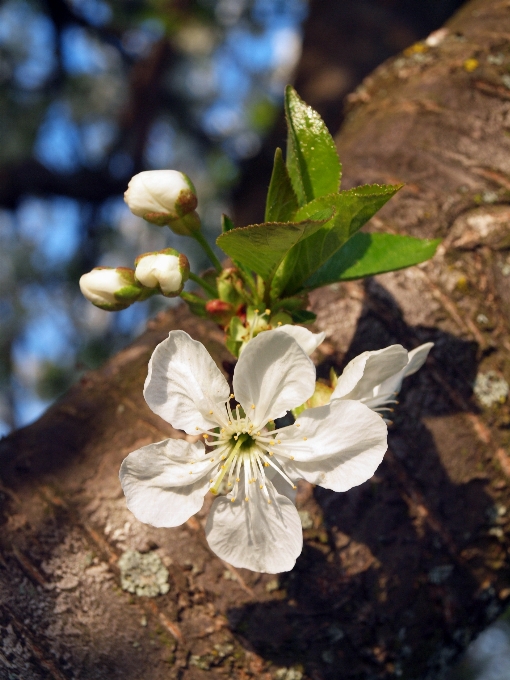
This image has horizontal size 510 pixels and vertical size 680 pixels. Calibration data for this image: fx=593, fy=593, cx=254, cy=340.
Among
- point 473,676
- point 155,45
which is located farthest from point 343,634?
point 155,45

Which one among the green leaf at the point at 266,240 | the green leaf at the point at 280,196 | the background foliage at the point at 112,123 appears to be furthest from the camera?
the background foliage at the point at 112,123

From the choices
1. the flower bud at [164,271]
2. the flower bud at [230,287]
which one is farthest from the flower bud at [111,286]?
the flower bud at [230,287]

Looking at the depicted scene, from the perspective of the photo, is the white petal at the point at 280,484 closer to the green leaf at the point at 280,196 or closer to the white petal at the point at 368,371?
the white petal at the point at 368,371

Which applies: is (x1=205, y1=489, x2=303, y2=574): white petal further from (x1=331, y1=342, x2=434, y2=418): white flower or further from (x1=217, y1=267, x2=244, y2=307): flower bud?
(x1=217, y1=267, x2=244, y2=307): flower bud

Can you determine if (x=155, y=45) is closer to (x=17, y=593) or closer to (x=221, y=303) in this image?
(x=221, y=303)

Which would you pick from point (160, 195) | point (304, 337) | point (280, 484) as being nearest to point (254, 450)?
point (280, 484)
